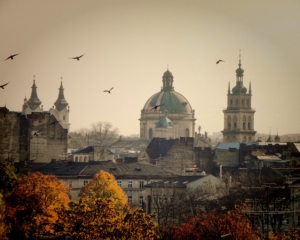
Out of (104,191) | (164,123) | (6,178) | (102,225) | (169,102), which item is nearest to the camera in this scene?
(102,225)

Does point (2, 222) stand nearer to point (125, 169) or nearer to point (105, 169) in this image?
point (105, 169)

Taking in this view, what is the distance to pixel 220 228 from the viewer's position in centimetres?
6012

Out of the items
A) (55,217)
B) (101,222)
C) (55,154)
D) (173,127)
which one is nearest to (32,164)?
(55,154)

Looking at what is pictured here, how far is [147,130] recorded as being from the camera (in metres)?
194

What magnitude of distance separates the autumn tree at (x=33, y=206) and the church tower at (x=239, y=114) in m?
104

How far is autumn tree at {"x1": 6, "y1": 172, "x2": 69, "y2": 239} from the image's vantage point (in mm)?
63000

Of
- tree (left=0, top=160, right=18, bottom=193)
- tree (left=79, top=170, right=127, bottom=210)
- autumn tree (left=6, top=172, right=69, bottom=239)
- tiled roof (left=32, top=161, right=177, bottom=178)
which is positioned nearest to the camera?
autumn tree (left=6, top=172, right=69, bottom=239)

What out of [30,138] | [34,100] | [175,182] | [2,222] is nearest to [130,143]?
[34,100]

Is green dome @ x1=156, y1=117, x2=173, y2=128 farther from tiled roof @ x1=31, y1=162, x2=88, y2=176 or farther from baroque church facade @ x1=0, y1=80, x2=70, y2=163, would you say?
tiled roof @ x1=31, y1=162, x2=88, y2=176

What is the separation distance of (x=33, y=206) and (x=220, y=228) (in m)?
12.9

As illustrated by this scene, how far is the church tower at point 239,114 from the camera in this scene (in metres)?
176

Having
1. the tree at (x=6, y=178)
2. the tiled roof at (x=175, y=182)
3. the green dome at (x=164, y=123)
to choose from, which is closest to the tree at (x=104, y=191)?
the tiled roof at (x=175, y=182)

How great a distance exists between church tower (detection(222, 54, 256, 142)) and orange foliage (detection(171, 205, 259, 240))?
110 m

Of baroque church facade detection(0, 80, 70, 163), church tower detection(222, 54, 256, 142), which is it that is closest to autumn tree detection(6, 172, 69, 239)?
baroque church facade detection(0, 80, 70, 163)
